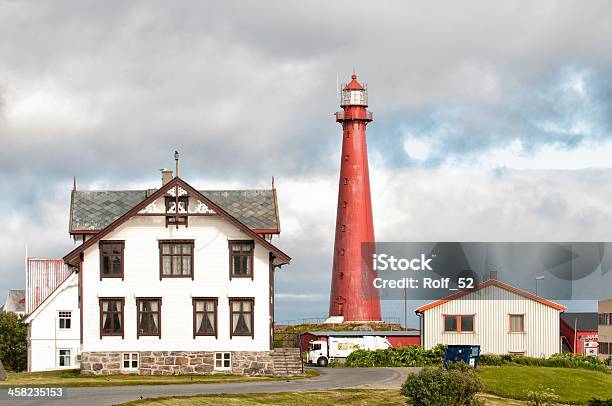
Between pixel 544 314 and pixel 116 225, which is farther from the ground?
pixel 116 225

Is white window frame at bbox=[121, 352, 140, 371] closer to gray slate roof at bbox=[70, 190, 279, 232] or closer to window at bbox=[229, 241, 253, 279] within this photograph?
window at bbox=[229, 241, 253, 279]

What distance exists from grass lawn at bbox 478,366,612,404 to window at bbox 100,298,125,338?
62.6 ft

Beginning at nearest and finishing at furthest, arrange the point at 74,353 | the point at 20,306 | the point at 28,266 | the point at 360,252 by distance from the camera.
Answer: the point at 74,353
the point at 28,266
the point at 360,252
the point at 20,306

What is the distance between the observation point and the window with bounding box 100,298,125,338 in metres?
58.5

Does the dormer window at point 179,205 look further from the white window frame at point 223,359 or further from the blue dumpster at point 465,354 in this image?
the blue dumpster at point 465,354

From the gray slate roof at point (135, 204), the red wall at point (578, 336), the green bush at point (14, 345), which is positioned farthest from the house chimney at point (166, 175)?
the red wall at point (578, 336)

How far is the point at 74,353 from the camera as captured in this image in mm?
72000

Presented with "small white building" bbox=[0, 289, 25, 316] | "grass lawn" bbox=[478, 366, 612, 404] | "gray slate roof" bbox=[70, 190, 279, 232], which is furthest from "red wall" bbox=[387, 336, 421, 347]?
"small white building" bbox=[0, 289, 25, 316]

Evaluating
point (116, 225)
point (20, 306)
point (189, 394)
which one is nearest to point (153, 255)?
point (116, 225)

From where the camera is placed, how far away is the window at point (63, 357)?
71938 millimetres

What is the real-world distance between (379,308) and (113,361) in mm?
42529

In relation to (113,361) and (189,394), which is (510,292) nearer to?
(113,361)

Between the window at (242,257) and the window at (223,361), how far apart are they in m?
4.11

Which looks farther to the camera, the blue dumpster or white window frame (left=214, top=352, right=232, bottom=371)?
the blue dumpster
